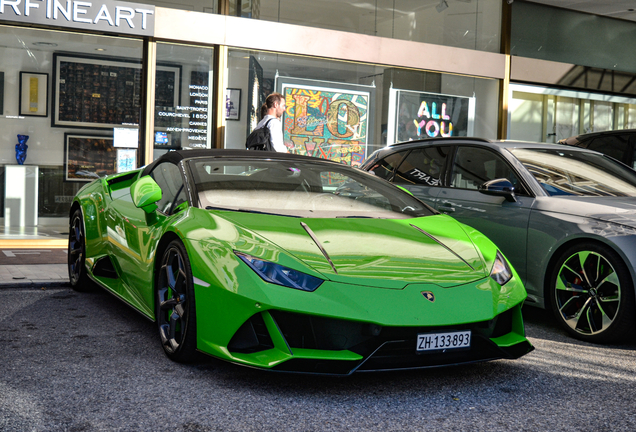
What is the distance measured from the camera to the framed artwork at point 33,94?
9891 mm

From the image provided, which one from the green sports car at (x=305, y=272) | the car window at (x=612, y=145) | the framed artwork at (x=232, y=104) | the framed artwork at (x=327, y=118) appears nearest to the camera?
the green sports car at (x=305, y=272)

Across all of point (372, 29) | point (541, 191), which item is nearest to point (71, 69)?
point (372, 29)

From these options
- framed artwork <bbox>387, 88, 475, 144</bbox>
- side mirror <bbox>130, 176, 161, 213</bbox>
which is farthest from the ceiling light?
side mirror <bbox>130, 176, 161, 213</bbox>

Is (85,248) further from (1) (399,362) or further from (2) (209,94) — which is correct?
(2) (209,94)

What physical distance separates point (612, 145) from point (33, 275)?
6.25m

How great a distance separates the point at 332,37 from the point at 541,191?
6.29 m

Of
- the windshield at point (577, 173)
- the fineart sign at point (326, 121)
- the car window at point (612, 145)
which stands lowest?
the windshield at point (577, 173)

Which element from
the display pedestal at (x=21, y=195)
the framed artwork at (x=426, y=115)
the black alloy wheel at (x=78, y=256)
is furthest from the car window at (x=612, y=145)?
the display pedestal at (x=21, y=195)

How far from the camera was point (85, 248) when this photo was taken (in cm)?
567

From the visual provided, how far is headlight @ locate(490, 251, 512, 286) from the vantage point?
12.3ft

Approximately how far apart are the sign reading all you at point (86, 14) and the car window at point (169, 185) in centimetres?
495

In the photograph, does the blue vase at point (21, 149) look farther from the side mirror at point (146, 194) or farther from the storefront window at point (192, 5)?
the side mirror at point (146, 194)

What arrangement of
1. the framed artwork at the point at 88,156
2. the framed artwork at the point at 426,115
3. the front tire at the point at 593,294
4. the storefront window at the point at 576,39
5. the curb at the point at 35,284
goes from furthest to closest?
the storefront window at the point at 576,39 < the framed artwork at the point at 426,115 < the framed artwork at the point at 88,156 < the curb at the point at 35,284 < the front tire at the point at 593,294

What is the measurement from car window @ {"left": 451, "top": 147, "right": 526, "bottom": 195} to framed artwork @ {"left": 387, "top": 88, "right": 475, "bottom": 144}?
548 cm
